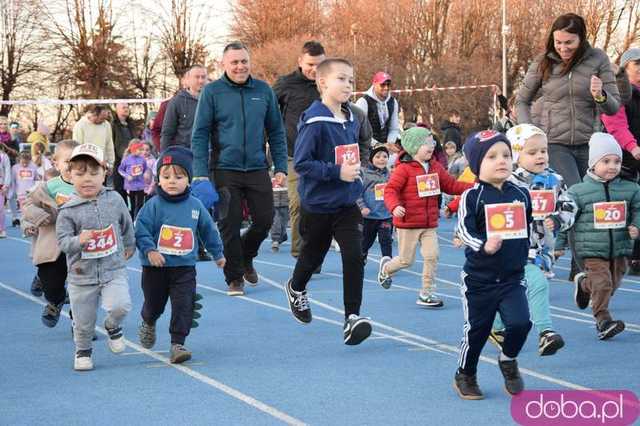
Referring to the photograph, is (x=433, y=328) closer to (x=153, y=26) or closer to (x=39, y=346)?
(x=39, y=346)

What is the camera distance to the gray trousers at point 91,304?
720 cm

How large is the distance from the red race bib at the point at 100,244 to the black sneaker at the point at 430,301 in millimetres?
3344

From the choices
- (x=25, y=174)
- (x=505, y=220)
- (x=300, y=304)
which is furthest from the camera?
(x=25, y=174)

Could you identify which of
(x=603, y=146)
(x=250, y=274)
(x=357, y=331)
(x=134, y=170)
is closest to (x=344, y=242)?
(x=357, y=331)

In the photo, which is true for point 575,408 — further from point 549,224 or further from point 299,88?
point 299,88

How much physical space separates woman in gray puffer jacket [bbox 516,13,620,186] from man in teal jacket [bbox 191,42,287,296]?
2277 millimetres

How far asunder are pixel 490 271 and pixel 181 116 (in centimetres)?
681

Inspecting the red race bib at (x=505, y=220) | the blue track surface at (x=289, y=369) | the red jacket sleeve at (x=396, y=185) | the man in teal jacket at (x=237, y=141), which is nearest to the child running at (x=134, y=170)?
the blue track surface at (x=289, y=369)

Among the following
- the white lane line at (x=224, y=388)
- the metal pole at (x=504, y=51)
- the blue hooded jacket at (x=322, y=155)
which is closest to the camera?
the white lane line at (x=224, y=388)

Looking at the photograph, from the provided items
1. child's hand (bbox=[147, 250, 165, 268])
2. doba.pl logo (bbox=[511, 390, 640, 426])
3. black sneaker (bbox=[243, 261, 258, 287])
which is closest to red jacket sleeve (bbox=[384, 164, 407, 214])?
black sneaker (bbox=[243, 261, 258, 287])

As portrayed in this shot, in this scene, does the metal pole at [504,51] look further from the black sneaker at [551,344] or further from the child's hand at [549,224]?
the black sneaker at [551,344]

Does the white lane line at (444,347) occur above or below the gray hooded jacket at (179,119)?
below

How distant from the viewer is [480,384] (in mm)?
6387

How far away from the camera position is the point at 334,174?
7297 mm
